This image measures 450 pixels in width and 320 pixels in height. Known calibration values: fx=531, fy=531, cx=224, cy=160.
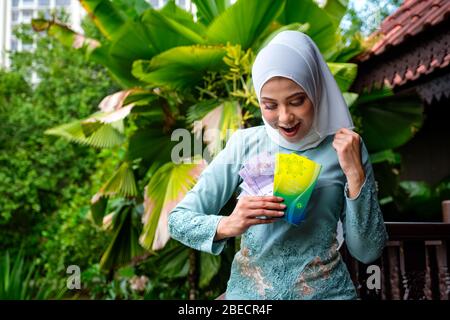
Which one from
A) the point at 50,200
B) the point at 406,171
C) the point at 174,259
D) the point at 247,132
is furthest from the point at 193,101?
the point at 50,200

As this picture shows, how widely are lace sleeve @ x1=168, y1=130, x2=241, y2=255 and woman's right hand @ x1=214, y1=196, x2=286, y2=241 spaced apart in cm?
6

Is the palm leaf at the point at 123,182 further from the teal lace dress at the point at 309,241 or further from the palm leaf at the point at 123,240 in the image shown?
the teal lace dress at the point at 309,241

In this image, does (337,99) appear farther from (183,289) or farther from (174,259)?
(183,289)

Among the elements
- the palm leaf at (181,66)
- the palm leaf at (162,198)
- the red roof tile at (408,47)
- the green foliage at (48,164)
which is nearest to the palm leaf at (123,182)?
the palm leaf at (162,198)

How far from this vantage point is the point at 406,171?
5559mm

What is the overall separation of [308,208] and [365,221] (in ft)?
0.41

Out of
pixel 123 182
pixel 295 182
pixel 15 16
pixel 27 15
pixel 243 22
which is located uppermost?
pixel 27 15

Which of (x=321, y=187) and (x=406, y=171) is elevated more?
(x=406, y=171)

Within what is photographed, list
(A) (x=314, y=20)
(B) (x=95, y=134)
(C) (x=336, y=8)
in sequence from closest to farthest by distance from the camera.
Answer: (A) (x=314, y=20) < (B) (x=95, y=134) < (C) (x=336, y=8)

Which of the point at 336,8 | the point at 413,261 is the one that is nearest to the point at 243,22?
the point at 336,8

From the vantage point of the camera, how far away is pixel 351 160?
112cm

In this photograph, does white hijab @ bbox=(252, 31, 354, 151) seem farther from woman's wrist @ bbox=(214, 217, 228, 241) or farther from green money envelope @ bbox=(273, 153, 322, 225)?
woman's wrist @ bbox=(214, 217, 228, 241)

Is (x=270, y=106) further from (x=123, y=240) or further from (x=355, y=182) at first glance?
(x=123, y=240)
